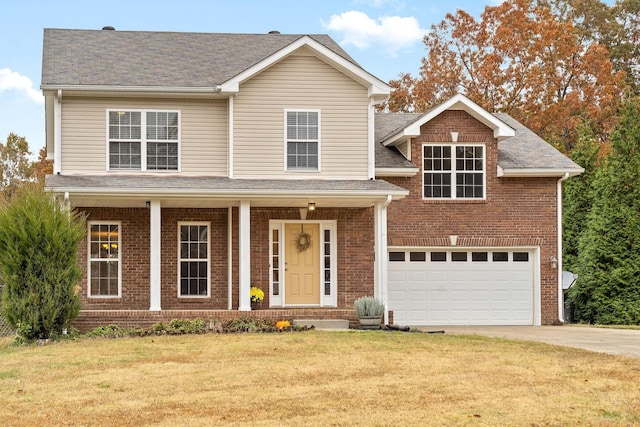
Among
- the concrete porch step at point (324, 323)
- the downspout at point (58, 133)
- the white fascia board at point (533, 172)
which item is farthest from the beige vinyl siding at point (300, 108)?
the downspout at point (58, 133)

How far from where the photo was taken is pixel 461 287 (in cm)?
2362

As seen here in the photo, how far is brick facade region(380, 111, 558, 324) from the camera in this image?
23.2 m

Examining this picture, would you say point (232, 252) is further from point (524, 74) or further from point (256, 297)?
point (524, 74)

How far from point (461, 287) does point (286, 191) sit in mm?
6183

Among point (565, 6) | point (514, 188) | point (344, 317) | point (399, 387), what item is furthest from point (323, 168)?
point (565, 6)

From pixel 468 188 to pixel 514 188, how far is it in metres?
1.24

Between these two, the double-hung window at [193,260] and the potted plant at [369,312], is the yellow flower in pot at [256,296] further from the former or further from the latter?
the potted plant at [369,312]

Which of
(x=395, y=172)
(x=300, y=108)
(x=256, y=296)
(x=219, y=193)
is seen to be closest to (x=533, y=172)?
(x=395, y=172)

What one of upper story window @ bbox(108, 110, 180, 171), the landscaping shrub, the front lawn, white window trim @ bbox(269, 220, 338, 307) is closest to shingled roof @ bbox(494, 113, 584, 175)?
white window trim @ bbox(269, 220, 338, 307)

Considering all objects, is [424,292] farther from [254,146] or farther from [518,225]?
[254,146]

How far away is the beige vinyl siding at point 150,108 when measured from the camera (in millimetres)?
21266

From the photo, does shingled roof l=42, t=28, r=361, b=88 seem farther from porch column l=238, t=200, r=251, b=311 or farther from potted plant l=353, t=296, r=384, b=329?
potted plant l=353, t=296, r=384, b=329

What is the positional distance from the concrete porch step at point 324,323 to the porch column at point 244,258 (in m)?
1.20

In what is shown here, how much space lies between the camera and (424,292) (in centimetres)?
2352
